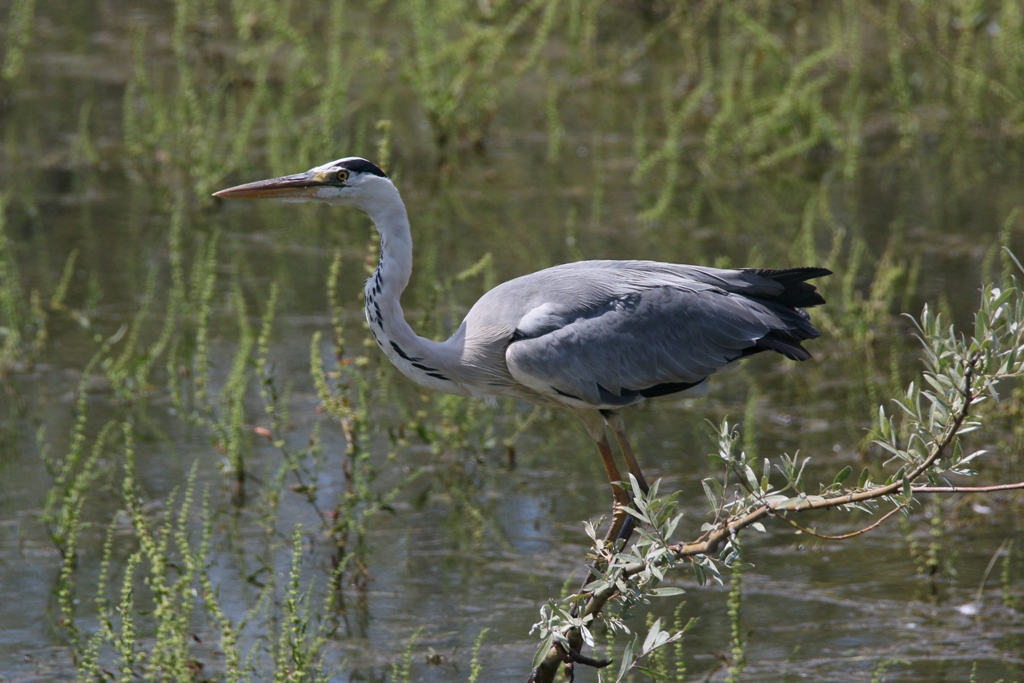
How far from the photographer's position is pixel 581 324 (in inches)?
164

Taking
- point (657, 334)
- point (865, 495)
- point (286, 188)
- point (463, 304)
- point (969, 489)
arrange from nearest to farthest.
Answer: point (969, 489) < point (865, 495) < point (286, 188) < point (657, 334) < point (463, 304)

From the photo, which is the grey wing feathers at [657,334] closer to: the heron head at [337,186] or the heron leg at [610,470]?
the heron leg at [610,470]

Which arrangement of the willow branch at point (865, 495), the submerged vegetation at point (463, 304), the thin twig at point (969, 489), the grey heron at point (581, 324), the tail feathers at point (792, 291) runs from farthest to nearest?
the tail feathers at point (792, 291) → the grey heron at point (581, 324) → the submerged vegetation at point (463, 304) → the willow branch at point (865, 495) → the thin twig at point (969, 489)

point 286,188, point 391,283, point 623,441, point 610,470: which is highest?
point 286,188

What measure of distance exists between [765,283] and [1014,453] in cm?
178

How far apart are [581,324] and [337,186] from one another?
902 millimetres

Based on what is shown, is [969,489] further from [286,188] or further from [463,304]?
[463,304]

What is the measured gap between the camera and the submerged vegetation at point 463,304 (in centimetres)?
398

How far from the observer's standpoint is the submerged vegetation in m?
3.98

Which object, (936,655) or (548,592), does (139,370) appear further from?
(936,655)

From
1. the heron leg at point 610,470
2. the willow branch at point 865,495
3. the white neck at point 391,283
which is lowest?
the heron leg at point 610,470

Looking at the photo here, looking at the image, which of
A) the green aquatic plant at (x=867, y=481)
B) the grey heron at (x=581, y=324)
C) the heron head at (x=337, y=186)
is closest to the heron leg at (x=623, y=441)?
the grey heron at (x=581, y=324)

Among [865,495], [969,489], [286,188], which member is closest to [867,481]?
[865,495]

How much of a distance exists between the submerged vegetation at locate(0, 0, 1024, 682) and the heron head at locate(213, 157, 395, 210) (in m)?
0.63
